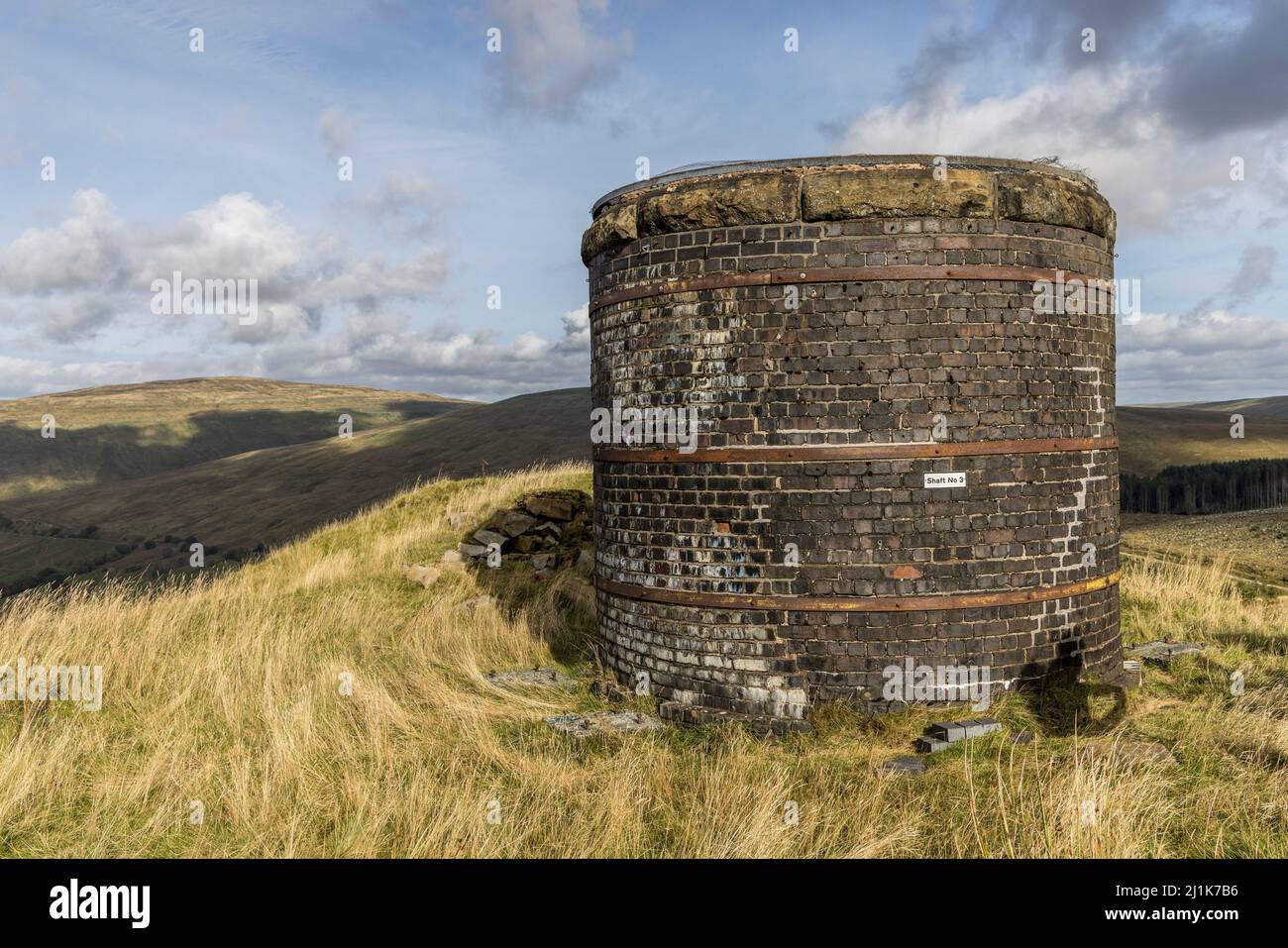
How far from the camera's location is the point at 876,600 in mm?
7711

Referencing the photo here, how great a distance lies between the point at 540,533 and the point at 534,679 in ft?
19.4

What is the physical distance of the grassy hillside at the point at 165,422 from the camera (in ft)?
370

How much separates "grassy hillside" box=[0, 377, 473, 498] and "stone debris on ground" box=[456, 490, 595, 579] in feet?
370

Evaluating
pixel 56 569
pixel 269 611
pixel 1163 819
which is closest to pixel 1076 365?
pixel 1163 819

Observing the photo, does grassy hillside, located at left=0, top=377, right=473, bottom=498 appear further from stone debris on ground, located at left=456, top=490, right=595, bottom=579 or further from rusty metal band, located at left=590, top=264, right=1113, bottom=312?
rusty metal band, located at left=590, top=264, right=1113, bottom=312

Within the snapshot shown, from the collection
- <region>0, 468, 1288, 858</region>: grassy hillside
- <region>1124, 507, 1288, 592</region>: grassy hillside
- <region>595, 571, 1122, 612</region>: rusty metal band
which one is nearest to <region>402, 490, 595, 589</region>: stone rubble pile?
<region>0, 468, 1288, 858</region>: grassy hillside

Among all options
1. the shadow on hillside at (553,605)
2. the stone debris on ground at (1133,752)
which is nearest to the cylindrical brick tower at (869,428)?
the stone debris on ground at (1133,752)

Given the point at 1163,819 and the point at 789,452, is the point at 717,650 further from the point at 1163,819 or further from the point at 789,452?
the point at 1163,819

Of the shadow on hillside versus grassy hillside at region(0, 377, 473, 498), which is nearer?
the shadow on hillside

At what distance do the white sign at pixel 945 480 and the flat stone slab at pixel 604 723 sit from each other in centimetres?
339

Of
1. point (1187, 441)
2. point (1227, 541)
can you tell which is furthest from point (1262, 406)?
point (1227, 541)

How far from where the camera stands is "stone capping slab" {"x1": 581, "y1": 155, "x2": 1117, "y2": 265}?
25.1 feet

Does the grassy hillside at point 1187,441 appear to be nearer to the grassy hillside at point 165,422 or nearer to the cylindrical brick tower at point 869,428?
the cylindrical brick tower at point 869,428

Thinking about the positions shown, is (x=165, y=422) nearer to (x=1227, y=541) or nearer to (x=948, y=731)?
(x=1227, y=541)
